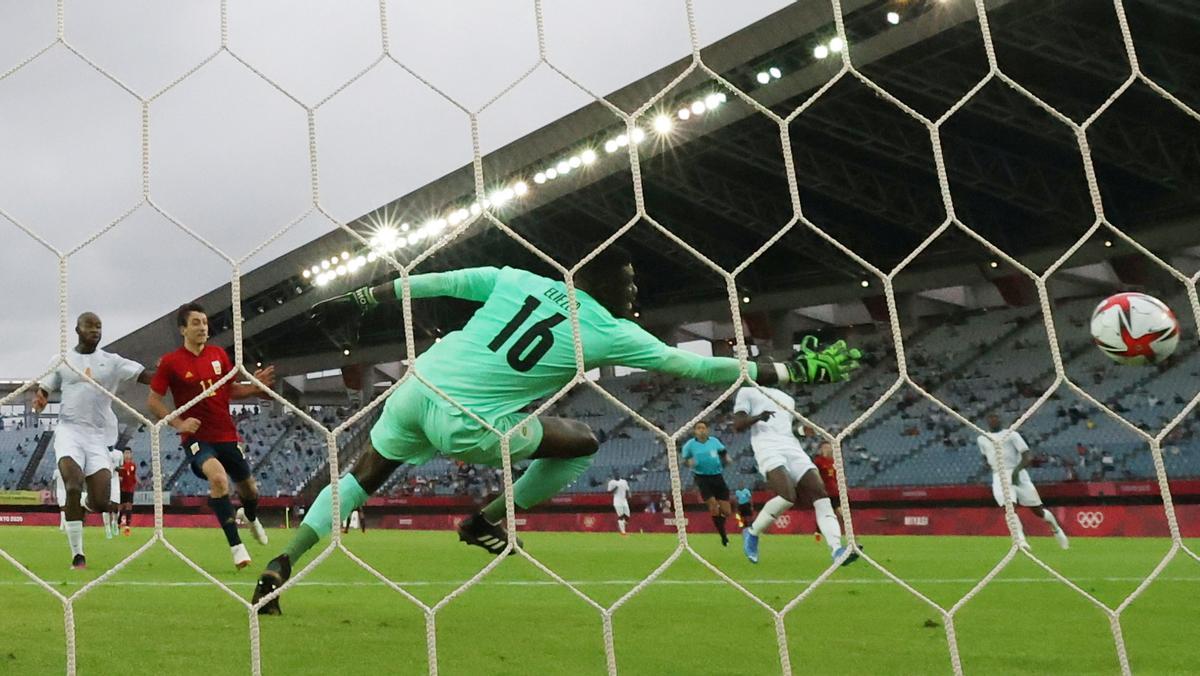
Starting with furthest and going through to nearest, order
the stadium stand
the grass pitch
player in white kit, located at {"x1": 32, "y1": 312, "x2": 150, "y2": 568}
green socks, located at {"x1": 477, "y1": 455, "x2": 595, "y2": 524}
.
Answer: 1. the stadium stand
2. player in white kit, located at {"x1": 32, "y1": 312, "x2": 150, "y2": 568}
3. green socks, located at {"x1": 477, "y1": 455, "x2": 595, "y2": 524}
4. the grass pitch

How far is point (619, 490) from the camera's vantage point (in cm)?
1084

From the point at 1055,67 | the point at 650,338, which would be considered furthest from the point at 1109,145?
the point at 650,338

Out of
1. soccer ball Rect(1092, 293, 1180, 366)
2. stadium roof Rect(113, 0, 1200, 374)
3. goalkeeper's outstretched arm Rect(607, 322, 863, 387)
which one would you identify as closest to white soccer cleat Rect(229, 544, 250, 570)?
stadium roof Rect(113, 0, 1200, 374)

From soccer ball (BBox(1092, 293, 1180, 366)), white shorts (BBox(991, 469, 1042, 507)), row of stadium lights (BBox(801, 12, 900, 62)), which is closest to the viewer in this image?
soccer ball (BBox(1092, 293, 1180, 366))

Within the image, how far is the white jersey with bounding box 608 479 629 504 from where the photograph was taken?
10779mm

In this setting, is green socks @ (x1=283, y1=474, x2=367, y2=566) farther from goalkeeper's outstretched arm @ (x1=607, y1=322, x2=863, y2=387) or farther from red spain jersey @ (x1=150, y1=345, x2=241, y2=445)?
goalkeeper's outstretched arm @ (x1=607, y1=322, x2=863, y2=387)

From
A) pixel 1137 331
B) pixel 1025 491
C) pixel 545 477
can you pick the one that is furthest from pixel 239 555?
pixel 1025 491

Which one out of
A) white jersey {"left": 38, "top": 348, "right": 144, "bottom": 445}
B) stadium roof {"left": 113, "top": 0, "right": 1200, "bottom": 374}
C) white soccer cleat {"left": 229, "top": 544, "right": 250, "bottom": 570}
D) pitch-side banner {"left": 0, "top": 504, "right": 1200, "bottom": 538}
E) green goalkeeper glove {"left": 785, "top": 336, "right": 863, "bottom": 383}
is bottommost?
pitch-side banner {"left": 0, "top": 504, "right": 1200, "bottom": 538}

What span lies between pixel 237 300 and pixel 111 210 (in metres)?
0.45

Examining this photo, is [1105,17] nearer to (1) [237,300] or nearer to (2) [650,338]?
(2) [650,338]

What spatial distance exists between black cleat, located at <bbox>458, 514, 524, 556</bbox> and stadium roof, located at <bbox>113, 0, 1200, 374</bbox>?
35.7 inches

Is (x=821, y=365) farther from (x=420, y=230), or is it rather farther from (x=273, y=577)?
(x=273, y=577)

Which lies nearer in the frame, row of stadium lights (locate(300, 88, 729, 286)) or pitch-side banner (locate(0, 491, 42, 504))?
row of stadium lights (locate(300, 88, 729, 286))

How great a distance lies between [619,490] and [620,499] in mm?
125
